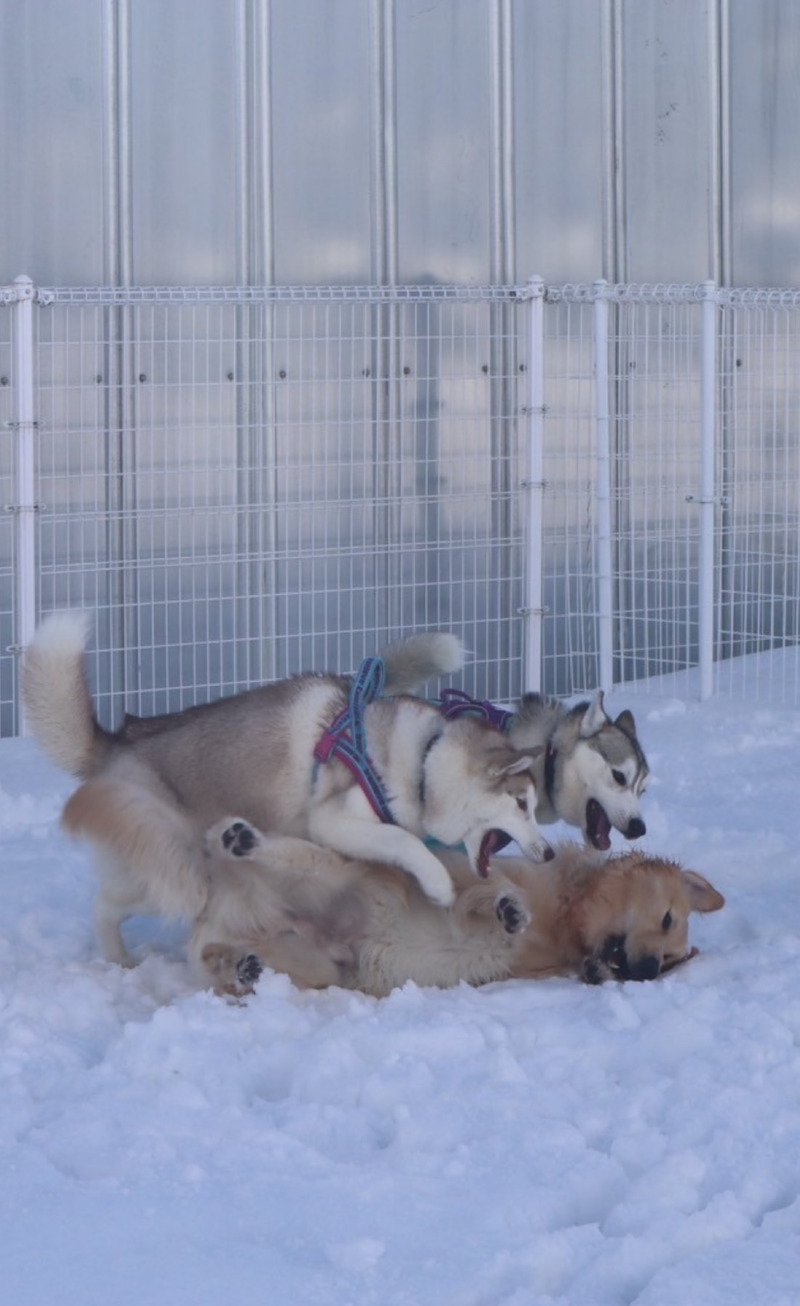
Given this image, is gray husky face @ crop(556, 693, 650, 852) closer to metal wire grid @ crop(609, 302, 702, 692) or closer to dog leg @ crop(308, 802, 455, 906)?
dog leg @ crop(308, 802, 455, 906)

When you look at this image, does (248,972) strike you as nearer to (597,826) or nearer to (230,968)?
(230,968)

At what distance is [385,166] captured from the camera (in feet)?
26.2

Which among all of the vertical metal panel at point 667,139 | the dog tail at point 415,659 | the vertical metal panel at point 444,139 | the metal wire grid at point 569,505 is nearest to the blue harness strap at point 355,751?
the dog tail at point 415,659

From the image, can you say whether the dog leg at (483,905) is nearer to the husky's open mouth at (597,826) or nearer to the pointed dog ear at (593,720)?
the husky's open mouth at (597,826)

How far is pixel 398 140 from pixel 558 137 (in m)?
0.92

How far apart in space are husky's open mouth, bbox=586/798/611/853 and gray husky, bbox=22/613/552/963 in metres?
0.42

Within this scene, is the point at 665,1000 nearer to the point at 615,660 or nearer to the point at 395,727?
the point at 395,727

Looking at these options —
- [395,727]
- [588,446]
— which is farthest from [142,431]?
[395,727]

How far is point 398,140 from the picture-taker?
8000 millimetres

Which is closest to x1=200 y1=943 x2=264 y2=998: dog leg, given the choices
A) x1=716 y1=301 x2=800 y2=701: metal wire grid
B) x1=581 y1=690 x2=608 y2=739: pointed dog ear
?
x1=581 y1=690 x2=608 y2=739: pointed dog ear

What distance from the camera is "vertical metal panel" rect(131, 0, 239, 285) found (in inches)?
293

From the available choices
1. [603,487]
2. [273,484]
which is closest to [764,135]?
[603,487]

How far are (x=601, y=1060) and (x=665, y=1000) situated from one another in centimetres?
35

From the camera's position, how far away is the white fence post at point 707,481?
767 centimetres
